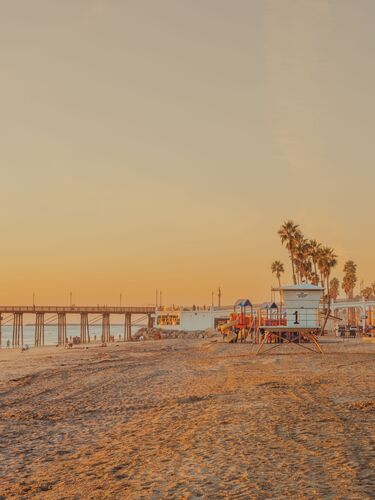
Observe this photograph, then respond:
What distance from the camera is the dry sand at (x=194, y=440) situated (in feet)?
18.1

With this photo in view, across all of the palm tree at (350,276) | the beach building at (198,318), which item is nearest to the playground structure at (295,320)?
the beach building at (198,318)

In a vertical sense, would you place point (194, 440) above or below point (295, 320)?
below

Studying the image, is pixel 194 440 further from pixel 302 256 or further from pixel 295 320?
pixel 302 256

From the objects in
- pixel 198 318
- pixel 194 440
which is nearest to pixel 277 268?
pixel 198 318

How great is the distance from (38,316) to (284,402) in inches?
3738

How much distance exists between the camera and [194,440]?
25.1 ft

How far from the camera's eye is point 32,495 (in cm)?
552

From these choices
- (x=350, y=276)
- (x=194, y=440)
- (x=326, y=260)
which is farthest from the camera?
(x=350, y=276)

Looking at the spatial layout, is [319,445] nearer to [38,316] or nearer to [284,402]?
[284,402]

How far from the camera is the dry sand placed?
552cm

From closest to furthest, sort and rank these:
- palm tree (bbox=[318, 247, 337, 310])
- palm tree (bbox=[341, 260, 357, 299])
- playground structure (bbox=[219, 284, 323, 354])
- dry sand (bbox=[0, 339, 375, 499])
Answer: dry sand (bbox=[0, 339, 375, 499]), playground structure (bbox=[219, 284, 323, 354]), palm tree (bbox=[318, 247, 337, 310]), palm tree (bbox=[341, 260, 357, 299])

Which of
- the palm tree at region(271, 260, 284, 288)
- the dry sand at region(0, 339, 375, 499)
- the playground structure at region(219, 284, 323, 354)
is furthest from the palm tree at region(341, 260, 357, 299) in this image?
the dry sand at region(0, 339, 375, 499)

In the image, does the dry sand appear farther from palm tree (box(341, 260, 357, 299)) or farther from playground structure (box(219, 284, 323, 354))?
palm tree (box(341, 260, 357, 299))

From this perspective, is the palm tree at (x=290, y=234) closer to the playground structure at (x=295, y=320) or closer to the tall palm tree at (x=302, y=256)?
the tall palm tree at (x=302, y=256)
